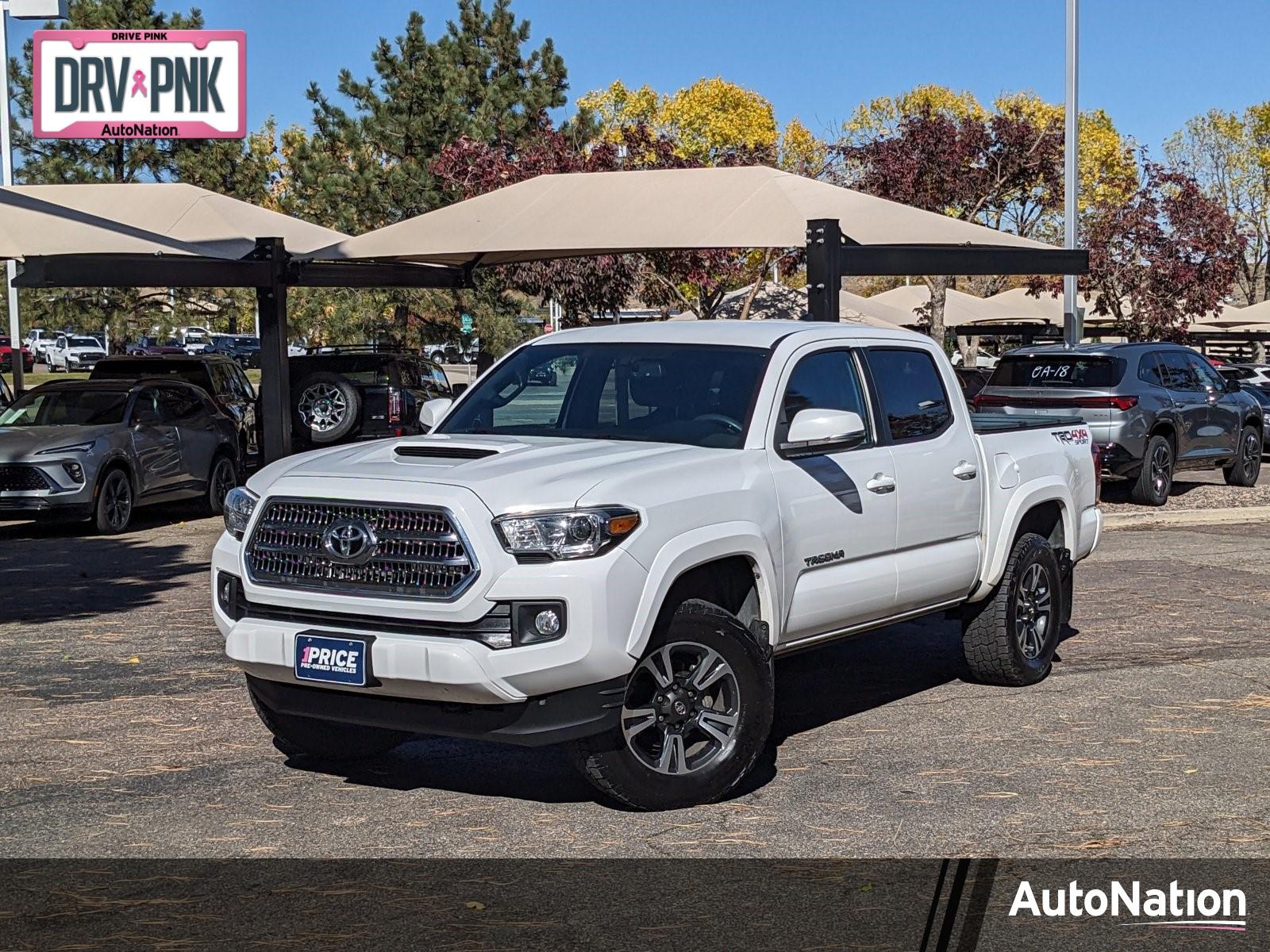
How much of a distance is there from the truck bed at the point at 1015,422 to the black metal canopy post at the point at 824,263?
4775mm

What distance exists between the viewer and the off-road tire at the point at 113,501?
15.1m

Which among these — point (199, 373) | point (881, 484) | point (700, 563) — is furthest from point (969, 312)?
point (700, 563)

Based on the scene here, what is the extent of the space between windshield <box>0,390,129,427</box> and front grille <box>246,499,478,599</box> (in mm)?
10141

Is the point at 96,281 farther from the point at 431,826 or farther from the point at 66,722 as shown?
the point at 431,826

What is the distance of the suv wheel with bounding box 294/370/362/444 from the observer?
63.9 ft

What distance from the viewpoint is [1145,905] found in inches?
202

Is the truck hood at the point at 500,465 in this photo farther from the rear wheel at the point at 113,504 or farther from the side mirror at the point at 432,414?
the rear wheel at the point at 113,504

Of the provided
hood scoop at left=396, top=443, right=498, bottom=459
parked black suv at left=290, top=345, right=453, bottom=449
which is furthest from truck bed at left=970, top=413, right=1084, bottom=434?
parked black suv at left=290, top=345, right=453, bottom=449

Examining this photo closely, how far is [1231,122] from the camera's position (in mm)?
68875

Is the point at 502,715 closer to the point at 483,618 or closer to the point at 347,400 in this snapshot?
the point at 483,618

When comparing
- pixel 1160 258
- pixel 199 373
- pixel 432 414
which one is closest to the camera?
pixel 432 414

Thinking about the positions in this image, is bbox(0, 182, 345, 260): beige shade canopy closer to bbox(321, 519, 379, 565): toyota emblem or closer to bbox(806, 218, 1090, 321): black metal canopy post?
bbox(806, 218, 1090, 321): black metal canopy post

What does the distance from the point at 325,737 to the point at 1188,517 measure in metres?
11.9

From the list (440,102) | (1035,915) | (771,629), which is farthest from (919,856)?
(440,102)
